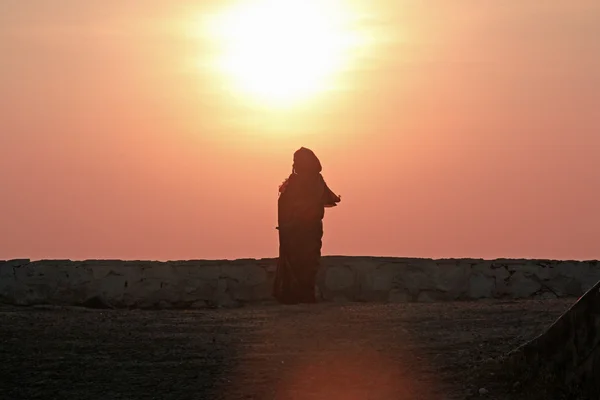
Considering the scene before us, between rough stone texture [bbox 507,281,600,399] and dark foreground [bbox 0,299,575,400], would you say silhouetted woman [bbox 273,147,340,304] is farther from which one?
rough stone texture [bbox 507,281,600,399]

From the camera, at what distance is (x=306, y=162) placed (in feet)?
49.4

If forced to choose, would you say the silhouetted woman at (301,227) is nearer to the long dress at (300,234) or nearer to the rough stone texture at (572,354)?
the long dress at (300,234)

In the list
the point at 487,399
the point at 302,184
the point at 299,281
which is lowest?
the point at 487,399

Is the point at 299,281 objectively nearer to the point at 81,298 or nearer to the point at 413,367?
the point at 81,298

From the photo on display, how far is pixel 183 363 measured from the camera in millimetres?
8703

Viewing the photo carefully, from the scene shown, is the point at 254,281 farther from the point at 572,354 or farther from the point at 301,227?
the point at 572,354

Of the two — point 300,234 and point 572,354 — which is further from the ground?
point 300,234

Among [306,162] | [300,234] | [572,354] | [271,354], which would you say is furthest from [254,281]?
[572,354]

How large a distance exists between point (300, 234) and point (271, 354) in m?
5.94

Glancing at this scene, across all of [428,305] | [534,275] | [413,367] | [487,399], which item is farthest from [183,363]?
[534,275]


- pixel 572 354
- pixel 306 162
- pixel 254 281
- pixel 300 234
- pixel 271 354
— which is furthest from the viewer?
pixel 254 281

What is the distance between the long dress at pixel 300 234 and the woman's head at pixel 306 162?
0.26 feet

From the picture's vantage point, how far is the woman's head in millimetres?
→ 15055

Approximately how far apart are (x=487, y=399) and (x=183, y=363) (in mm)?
2786
